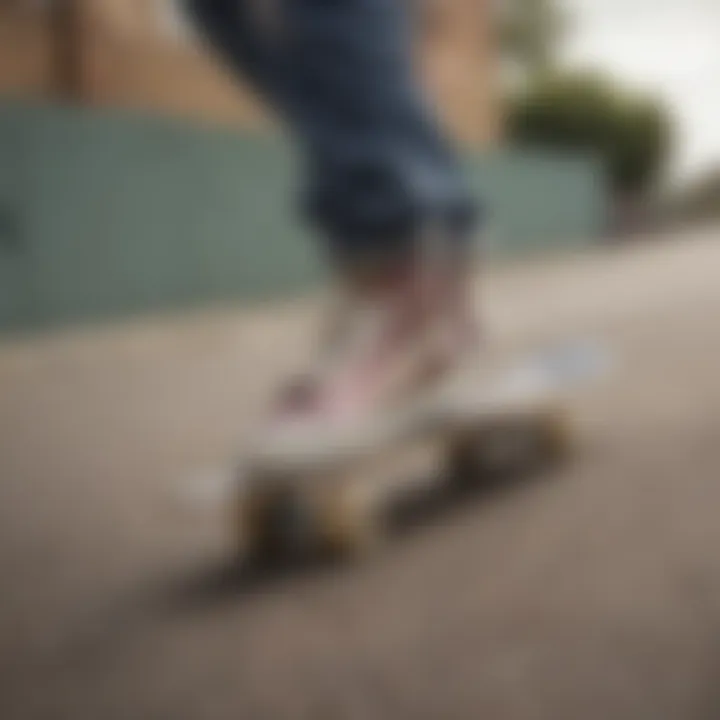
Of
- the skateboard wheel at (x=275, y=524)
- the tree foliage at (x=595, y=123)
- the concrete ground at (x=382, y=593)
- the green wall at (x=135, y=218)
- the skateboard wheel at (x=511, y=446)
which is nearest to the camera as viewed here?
the concrete ground at (x=382, y=593)

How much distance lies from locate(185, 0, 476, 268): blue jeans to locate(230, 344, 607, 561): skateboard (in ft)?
0.34

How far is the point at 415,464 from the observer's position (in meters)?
0.81

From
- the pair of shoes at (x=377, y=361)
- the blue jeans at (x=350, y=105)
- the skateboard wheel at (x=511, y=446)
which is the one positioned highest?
the blue jeans at (x=350, y=105)

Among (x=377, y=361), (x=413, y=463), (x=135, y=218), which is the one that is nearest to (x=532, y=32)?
(x=135, y=218)

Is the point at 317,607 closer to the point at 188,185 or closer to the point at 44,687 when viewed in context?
the point at 44,687

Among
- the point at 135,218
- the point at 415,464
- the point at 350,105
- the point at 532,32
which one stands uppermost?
the point at 532,32

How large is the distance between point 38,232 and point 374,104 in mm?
1261

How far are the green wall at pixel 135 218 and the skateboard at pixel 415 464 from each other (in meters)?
1.12

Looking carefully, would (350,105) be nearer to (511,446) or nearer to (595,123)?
(511,446)

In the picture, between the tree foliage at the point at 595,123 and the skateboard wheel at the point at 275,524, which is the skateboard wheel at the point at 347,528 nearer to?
the skateboard wheel at the point at 275,524

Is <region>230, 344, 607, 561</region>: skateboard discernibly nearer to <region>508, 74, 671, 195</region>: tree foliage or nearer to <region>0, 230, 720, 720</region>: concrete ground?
<region>0, 230, 720, 720</region>: concrete ground

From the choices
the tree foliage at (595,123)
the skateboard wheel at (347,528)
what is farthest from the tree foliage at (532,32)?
the skateboard wheel at (347,528)

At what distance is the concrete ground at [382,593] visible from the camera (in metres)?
0.41

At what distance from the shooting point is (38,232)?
183 centimetres
